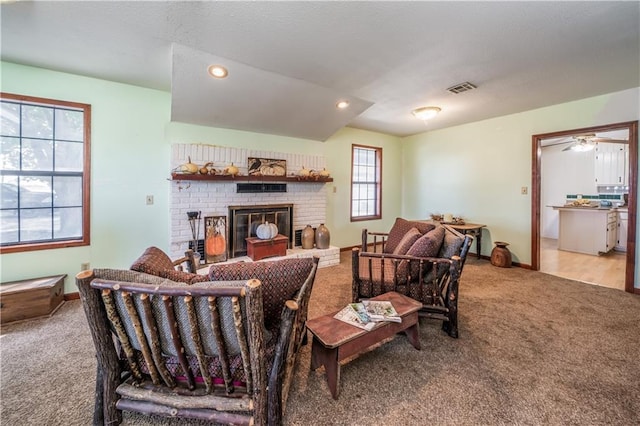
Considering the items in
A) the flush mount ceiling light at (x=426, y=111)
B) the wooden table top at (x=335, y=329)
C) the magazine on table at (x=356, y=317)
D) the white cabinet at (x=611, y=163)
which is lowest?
the wooden table top at (x=335, y=329)

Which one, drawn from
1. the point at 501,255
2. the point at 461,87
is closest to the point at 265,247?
the point at 461,87

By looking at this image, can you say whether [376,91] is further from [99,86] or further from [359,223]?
[99,86]

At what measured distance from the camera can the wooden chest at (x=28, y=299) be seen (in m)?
2.43

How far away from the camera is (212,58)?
257 cm

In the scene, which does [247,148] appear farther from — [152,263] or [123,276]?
[123,276]

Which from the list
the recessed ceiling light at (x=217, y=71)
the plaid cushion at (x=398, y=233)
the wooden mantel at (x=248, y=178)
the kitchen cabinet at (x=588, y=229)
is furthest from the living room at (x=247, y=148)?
the kitchen cabinet at (x=588, y=229)

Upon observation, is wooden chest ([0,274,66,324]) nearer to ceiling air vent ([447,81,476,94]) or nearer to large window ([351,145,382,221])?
large window ([351,145,382,221])

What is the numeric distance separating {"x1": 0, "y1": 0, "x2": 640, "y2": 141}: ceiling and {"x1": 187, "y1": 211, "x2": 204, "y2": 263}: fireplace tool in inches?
51.2

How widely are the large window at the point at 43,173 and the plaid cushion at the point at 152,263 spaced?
224cm

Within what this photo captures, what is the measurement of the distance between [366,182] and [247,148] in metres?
2.76

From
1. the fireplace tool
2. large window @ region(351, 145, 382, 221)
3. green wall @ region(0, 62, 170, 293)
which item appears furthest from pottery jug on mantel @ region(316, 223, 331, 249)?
green wall @ region(0, 62, 170, 293)

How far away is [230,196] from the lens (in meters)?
3.84

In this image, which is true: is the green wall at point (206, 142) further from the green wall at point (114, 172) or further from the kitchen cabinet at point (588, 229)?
the kitchen cabinet at point (588, 229)

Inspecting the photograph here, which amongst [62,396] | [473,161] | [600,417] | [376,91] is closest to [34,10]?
[62,396]
